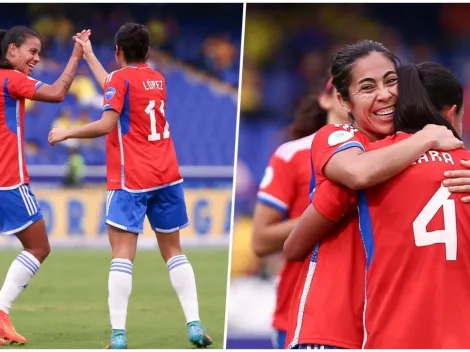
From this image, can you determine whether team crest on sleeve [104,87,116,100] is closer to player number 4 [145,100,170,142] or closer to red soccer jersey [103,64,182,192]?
red soccer jersey [103,64,182,192]

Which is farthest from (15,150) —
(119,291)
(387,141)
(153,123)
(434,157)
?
(434,157)

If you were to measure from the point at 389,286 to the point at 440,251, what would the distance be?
0.18 meters

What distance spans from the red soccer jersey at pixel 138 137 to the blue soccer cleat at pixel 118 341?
778 mm

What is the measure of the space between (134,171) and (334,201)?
2.56 m

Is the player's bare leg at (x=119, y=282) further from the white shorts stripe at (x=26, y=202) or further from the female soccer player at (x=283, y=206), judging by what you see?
the female soccer player at (x=283, y=206)

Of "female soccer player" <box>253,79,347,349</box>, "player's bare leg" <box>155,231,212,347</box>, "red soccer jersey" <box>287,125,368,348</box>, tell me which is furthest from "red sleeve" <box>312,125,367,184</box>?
"player's bare leg" <box>155,231,212,347</box>

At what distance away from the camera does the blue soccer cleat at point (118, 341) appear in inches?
199

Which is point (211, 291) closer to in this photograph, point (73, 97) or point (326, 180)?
point (326, 180)

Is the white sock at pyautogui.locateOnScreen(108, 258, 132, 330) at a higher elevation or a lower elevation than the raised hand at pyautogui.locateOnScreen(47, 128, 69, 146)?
lower

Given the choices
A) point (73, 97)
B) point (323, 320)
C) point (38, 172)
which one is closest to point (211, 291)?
point (323, 320)

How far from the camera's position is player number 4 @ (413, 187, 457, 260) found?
9.00 feet

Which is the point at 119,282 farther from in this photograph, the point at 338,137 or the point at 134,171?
the point at 338,137

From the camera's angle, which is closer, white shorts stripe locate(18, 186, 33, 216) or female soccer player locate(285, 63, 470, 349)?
female soccer player locate(285, 63, 470, 349)

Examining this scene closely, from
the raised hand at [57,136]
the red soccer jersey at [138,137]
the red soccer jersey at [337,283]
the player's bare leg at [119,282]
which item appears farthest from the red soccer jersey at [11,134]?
the red soccer jersey at [337,283]
